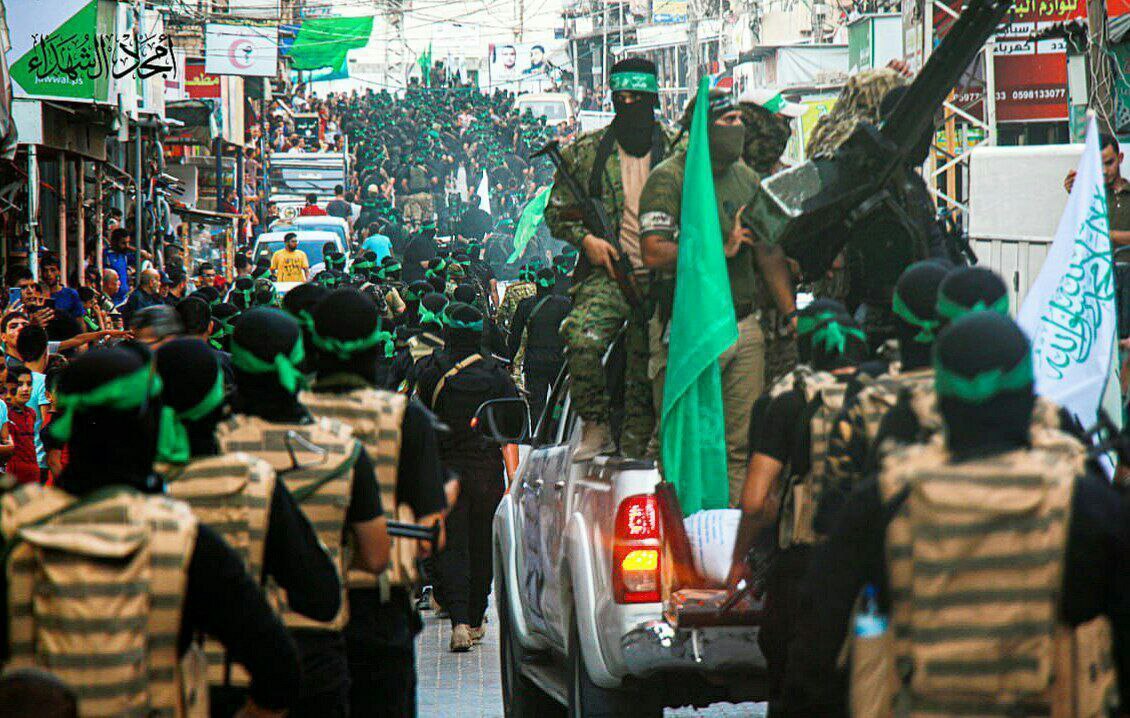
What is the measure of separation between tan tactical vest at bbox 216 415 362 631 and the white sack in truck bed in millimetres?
1635

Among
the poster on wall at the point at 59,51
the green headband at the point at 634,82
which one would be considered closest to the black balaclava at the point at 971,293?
the green headband at the point at 634,82

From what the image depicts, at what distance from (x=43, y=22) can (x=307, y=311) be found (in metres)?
12.6

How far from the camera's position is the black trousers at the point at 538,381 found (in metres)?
15.6

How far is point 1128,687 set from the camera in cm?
365

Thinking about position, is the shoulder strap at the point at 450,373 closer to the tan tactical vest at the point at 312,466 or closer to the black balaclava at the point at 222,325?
the black balaclava at the point at 222,325

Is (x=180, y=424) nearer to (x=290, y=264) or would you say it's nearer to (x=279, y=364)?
(x=279, y=364)

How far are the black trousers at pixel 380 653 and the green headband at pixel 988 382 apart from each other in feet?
7.58

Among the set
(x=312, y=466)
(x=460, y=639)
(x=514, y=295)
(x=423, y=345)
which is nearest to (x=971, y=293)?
(x=312, y=466)

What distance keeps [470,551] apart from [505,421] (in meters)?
0.99

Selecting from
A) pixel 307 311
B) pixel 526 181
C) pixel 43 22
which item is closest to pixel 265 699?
pixel 307 311

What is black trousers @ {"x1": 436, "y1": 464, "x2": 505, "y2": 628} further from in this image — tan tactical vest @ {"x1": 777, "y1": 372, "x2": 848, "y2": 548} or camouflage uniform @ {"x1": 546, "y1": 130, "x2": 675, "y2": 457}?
tan tactical vest @ {"x1": 777, "y1": 372, "x2": 848, "y2": 548}

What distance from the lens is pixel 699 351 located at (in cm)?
675

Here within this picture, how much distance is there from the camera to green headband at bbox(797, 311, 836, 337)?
5.87m

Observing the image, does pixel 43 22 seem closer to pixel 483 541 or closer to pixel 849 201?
pixel 483 541
